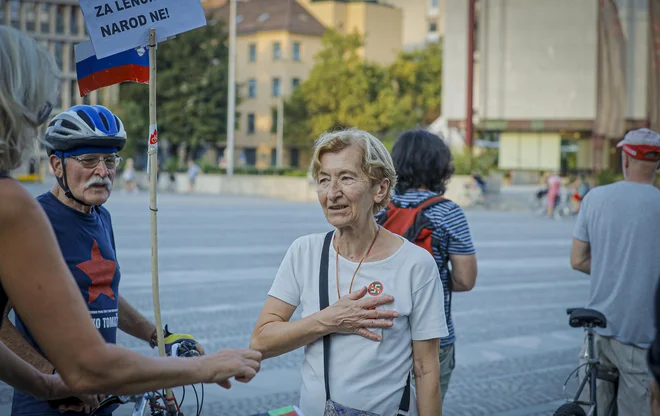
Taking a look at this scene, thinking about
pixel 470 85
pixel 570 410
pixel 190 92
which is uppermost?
→ pixel 190 92

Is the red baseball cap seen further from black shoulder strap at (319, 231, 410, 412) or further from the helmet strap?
the helmet strap

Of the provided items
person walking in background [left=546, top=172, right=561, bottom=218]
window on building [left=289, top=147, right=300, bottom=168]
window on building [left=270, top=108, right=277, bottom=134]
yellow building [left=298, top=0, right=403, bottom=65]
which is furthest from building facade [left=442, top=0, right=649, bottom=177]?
yellow building [left=298, top=0, right=403, bottom=65]

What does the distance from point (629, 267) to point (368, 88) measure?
2482 inches

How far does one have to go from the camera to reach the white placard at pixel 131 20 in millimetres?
3256

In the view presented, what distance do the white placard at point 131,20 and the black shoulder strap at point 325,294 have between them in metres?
0.88

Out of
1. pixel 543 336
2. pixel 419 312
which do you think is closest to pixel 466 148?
pixel 543 336

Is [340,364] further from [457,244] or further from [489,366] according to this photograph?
[489,366]

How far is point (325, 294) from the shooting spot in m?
3.27

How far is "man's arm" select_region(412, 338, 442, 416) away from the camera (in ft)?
10.7

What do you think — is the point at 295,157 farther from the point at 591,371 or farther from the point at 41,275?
the point at 41,275

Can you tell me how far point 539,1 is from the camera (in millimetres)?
48844

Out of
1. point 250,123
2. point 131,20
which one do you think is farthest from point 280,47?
point 131,20

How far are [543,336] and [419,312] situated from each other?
701cm

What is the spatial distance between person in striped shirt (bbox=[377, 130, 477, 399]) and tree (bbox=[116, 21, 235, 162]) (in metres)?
60.5
